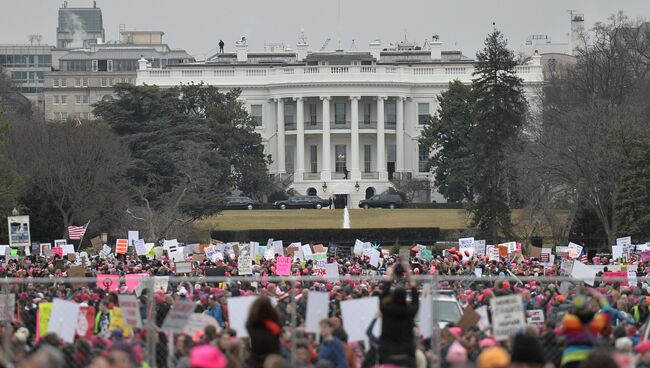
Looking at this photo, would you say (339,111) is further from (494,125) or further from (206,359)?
(206,359)

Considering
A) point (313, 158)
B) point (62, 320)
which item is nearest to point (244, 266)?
point (62, 320)

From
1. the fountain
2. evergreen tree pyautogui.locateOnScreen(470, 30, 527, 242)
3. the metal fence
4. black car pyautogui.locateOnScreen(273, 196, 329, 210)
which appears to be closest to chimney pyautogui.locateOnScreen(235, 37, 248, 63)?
black car pyautogui.locateOnScreen(273, 196, 329, 210)

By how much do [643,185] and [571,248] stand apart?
1672 cm

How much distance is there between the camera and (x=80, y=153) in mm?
77500

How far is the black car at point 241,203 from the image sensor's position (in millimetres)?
106688

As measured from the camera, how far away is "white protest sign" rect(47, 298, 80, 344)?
19.1 m

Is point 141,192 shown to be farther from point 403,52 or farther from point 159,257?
point 403,52

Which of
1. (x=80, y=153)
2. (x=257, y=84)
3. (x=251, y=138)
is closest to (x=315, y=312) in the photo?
(x=80, y=153)

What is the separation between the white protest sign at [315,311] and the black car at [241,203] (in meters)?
86.9

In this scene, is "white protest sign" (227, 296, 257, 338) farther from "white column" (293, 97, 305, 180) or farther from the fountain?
"white column" (293, 97, 305, 180)

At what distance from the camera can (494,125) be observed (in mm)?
75938

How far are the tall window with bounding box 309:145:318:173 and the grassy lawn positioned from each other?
2807 cm

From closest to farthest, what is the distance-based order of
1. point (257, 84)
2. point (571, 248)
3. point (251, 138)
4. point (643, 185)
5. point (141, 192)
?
point (571, 248) < point (643, 185) < point (141, 192) < point (251, 138) < point (257, 84)

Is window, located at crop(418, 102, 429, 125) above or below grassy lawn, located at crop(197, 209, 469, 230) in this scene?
above
